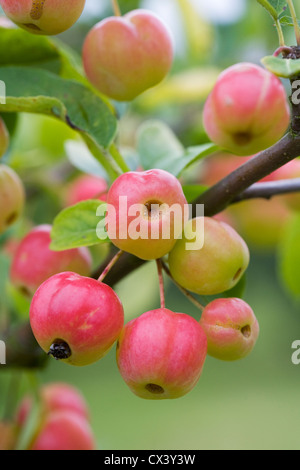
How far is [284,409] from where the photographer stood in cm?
242

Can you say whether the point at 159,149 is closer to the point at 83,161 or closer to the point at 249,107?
the point at 83,161

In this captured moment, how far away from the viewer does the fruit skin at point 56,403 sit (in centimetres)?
94

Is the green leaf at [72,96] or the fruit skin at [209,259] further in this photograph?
the green leaf at [72,96]

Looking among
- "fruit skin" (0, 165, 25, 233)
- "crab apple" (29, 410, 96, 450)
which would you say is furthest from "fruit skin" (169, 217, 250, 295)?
"crab apple" (29, 410, 96, 450)

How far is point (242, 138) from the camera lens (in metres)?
0.54

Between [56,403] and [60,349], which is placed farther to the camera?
[56,403]

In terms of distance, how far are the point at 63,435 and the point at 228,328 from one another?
426mm

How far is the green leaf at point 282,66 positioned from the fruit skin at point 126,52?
0.65 feet

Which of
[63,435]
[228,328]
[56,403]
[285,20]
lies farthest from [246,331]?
[56,403]

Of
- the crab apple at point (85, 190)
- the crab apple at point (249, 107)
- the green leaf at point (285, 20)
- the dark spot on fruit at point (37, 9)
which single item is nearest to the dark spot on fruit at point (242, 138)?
the crab apple at point (249, 107)

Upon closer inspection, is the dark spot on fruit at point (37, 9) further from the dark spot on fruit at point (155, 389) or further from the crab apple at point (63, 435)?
the crab apple at point (63, 435)

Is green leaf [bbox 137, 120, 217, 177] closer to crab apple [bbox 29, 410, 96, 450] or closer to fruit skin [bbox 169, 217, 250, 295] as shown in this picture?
fruit skin [bbox 169, 217, 250, 295]

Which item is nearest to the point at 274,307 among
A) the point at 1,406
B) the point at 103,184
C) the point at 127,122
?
the point at 127,122

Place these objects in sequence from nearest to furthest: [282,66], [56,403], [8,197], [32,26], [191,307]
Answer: [282,66]
[32,26]
[8,197]
[56,403]
[191,307]
